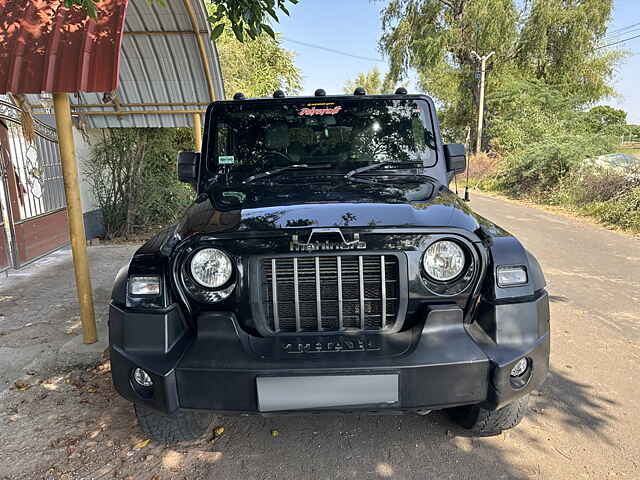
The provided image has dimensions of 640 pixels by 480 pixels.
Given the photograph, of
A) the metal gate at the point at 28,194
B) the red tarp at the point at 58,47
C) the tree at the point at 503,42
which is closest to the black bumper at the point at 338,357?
the red tarp at the point at 58,47

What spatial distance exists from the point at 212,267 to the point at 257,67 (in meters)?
16.7

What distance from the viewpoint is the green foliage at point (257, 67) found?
1498 centimetres

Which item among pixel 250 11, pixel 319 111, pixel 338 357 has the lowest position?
pixel 338 357

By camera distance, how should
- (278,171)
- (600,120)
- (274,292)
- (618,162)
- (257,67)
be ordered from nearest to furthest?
(274,292) → (278,171) → (618,162) → (257,67) → (600,120)

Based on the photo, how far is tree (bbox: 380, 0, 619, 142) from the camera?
853 inches

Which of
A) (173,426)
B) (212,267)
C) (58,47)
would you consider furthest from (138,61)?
(173,426)

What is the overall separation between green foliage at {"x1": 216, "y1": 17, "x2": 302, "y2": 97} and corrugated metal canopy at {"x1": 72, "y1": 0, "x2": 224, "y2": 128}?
20.7 ft

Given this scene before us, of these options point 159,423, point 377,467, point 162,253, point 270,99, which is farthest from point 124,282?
point 270,99

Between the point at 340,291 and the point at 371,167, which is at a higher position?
the point at 371,167

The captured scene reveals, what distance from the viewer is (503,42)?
23031 millimetres

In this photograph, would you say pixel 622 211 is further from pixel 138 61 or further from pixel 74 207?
pixel 74 207

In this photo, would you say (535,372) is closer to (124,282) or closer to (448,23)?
(124,282)

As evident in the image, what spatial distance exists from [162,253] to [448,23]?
25.7 m

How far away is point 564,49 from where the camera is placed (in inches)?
873
